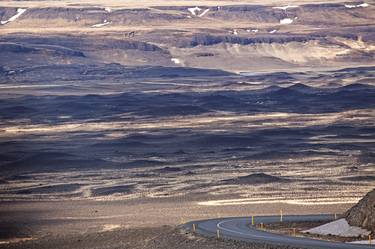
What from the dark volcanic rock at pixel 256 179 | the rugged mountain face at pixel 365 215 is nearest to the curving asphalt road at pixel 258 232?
the rugged mountain face at pixel 365 215

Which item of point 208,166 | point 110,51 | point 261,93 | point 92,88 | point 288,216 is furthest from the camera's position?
point 110,51

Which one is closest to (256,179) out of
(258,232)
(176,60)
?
(258,232)

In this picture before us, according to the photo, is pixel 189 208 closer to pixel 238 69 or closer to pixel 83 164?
pixel 83 164

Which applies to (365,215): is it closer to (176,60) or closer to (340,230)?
(340,230)

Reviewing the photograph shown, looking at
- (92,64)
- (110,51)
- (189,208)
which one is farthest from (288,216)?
(110,51)

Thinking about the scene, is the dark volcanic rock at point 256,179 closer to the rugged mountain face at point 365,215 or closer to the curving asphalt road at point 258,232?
the curving asphalt road at point 258,232

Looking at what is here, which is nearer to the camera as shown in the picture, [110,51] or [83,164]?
[83,164]
